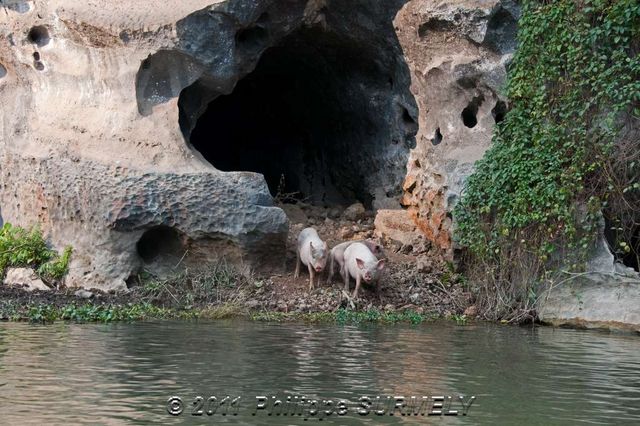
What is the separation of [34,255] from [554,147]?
26.9ft

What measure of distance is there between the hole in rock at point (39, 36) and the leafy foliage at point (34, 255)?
310cm

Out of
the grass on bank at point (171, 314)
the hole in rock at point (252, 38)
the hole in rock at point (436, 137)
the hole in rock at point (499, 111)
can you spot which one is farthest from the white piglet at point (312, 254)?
the hole in rock at point (252, 38)

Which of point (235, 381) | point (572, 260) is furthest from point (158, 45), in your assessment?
point (235, 381)

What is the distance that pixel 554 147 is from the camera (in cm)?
1573

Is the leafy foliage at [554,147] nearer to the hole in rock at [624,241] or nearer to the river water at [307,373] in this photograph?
the hole in rock at [624,241]

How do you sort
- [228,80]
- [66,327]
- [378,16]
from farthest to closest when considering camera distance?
[378,16] → [228,80] → [66,327]

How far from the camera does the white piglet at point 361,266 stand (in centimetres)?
1627

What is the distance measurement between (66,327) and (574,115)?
771 centimetres

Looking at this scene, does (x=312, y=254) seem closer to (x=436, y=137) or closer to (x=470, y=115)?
(x=436, y=137)

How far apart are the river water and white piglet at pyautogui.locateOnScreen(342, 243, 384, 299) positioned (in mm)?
1854

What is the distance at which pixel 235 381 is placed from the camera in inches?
393

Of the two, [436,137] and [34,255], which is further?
[436,137]

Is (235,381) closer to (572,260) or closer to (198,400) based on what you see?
(198,400)

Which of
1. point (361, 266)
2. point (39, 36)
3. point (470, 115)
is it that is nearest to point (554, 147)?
point (470, 115)
